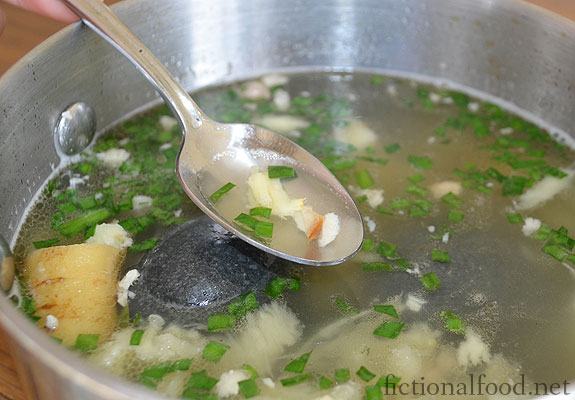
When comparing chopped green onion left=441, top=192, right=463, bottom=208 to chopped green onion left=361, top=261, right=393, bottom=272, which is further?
chopped green onion left=441, top=192, right=463, bottom=208

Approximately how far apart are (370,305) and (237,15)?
81 centimetres

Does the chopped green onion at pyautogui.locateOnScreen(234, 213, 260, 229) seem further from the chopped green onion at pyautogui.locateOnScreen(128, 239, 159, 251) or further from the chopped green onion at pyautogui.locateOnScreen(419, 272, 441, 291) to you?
the chopped green onion at pyautogui.locateOnScreen(419, 272, 441, 291)

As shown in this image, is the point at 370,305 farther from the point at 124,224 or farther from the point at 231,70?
the point at 231,70

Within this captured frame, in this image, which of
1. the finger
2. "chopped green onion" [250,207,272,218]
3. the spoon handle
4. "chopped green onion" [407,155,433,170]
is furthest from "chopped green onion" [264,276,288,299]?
the finger

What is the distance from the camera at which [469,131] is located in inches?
57.3

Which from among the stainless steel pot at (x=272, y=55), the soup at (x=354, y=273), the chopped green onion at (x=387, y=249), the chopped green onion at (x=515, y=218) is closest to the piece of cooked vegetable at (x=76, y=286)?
the soup at (x=354, y=273)

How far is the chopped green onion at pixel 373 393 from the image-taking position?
908mm

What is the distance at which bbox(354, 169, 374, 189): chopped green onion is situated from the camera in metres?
1.29

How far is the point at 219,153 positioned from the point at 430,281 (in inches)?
17.6

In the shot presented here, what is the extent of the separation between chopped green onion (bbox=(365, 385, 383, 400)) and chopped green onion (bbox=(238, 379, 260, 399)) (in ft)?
0.50

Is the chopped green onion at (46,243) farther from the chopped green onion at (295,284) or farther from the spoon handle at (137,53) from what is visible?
the chopped green onion at (295,284)

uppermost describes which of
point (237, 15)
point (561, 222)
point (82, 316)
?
point (237, 15)

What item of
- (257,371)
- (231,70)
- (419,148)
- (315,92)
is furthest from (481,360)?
(231,70)

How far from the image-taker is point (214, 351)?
3.16 feet
